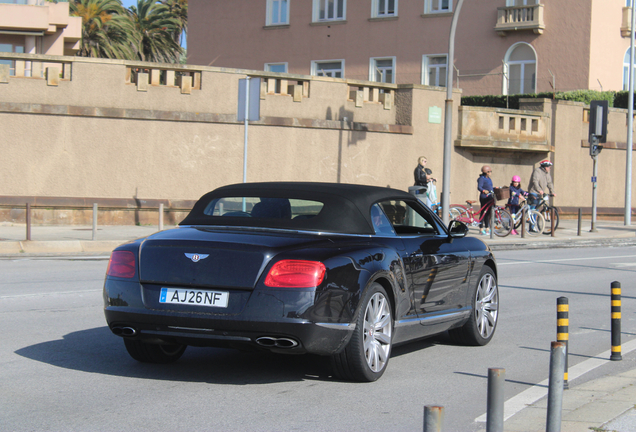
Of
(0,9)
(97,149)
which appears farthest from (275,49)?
(97,149)

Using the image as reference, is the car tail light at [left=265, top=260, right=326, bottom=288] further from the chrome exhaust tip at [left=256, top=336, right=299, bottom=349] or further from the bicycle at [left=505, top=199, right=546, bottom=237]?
the bicycle at [left=505, top=199, right=546, bottom=237]

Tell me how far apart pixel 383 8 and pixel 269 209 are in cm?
3528

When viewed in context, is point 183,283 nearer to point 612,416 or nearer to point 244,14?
point 612,416

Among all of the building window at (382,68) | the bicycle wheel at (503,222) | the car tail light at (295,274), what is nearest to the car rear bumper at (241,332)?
the car tail light at (295,274)

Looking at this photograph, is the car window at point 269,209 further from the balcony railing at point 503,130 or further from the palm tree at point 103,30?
the palm tree at point 103,30

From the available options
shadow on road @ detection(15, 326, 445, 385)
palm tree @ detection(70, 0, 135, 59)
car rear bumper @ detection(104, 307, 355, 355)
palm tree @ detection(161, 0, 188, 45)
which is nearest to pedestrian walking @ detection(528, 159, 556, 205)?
shadow on road @ detection(15, 326, 445, 385)

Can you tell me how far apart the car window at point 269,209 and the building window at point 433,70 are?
33.6 metres

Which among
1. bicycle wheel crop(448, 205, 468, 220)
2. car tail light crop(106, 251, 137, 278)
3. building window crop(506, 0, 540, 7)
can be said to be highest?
building window crop(506, 0, 540, 7)

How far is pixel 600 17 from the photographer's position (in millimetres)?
36500

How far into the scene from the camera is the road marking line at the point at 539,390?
17.3 feet

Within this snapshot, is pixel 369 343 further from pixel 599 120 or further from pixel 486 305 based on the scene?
pixel 599 120

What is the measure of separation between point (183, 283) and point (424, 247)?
216 cm

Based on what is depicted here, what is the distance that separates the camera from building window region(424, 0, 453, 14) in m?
38.5

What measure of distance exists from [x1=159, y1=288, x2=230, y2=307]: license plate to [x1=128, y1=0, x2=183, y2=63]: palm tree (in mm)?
50625
